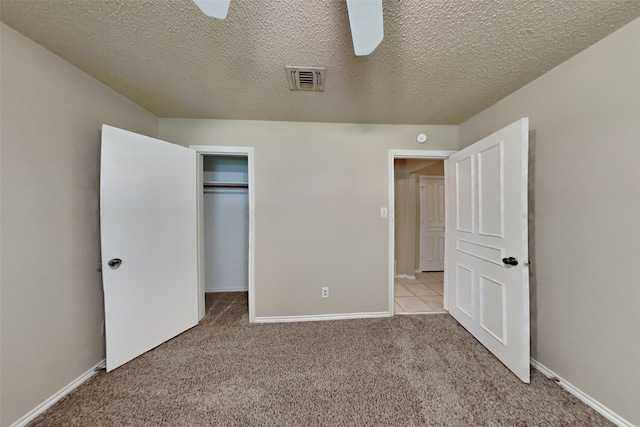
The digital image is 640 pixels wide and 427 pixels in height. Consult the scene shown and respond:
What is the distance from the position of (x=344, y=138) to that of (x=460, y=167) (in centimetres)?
125

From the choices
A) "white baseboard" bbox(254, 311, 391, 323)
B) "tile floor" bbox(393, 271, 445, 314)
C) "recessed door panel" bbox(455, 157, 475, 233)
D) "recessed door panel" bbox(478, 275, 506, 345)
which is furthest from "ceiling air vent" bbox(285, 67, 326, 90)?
"tile floor" bbox(393, 271, 445, 314)

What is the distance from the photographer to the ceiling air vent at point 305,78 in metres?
1.47

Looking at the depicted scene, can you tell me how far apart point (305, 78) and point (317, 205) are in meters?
1.23

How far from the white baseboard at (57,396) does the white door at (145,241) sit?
121 mm

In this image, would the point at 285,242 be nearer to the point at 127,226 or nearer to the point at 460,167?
the point at 127,226

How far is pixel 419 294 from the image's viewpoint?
3.09 meters

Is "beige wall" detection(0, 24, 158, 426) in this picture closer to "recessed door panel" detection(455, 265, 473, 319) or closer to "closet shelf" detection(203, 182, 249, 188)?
"closet shelf" detection(203, 182, 249, 188)

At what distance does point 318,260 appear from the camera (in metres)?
2.40

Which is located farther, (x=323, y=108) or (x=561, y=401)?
(x=323, y=108)

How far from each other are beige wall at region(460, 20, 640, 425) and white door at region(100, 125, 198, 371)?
119 inches

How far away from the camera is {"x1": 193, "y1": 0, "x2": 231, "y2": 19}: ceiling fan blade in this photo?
2.45 feet

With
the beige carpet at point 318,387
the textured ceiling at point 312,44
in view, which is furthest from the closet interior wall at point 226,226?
the textured ceiling at point 312,44

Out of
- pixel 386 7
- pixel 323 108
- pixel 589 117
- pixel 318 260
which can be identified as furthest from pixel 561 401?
pixel 323 108

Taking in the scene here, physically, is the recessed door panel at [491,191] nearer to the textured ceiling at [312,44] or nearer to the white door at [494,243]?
the white door at [494,243]
